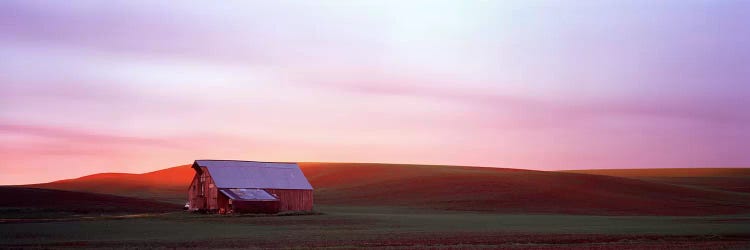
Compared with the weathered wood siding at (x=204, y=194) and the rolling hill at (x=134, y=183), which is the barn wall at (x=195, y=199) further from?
the rolling hill at (x=134, y=183)

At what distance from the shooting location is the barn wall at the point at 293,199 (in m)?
66.5

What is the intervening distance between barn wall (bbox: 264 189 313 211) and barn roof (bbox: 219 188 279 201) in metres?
1.63

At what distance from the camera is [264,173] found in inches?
2680

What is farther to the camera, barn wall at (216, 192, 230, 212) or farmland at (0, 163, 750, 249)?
barn wall at (216, 192, 230, 212)

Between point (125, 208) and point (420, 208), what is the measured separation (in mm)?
27239

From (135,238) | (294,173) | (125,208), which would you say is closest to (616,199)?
(294,173)

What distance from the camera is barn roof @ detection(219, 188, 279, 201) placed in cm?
6241

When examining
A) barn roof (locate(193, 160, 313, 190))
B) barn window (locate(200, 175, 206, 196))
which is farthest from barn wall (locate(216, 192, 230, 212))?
barn window (locate(200, 175, 206, 196))

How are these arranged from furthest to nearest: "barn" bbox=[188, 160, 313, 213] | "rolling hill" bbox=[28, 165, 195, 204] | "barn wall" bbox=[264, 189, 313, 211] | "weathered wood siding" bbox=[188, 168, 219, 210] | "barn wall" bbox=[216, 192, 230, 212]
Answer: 1. "rolling hill" bbox=[28, 165, 195, 204]
2. "barn wall" bbox=[264, 189, 313, 211]
3. "weathered wood siding" bbox=[188, 168, 219, 210]
4. "barn wall" bbox=[216, 192, 230, 212]
5. "barn" bbox=[188, 160, 313, 213]

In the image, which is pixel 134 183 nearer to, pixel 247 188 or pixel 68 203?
pixel 68 203

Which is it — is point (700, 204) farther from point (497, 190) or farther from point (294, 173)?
point (294, 173)

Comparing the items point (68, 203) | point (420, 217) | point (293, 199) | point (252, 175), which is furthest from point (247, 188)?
point (420, 217)

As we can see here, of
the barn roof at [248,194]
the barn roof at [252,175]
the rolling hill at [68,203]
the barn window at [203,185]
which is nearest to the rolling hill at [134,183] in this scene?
the rolling hill at [68,203]

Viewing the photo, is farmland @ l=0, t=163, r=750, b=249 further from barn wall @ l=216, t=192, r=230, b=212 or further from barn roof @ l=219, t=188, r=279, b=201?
barn roof @ l=219, t=188, r=279, b=201
